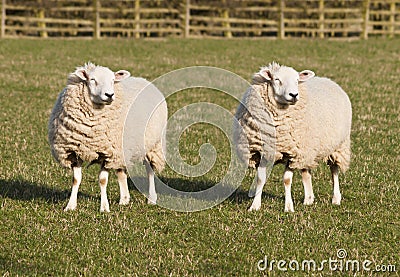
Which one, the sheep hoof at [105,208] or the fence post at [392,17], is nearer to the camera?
the sheep hoof at [105,208]

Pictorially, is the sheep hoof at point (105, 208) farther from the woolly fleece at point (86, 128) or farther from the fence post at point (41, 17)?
the fence post at point (41, 17)

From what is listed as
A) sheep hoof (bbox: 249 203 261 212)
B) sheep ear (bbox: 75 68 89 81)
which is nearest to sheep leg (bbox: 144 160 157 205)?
sheep hoof (bbox: 249 203 261 212)

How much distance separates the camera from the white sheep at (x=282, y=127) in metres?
6.75

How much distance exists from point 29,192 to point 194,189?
1709 millimetres

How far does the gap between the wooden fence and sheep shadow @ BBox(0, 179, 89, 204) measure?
18465 millimetres

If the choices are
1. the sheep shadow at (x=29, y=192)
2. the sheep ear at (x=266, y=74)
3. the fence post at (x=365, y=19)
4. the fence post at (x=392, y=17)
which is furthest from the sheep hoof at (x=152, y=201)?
the fence post at (x=392, y=17)

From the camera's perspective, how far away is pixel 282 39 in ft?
86.7

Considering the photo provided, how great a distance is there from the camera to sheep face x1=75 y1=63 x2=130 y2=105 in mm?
6535

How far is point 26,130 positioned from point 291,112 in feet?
18.1

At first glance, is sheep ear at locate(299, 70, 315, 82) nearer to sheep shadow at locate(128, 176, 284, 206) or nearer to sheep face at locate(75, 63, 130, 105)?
sheep shadow at locate(128, 176, 284, 206)

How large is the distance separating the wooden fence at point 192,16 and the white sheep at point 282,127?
19.9 meters

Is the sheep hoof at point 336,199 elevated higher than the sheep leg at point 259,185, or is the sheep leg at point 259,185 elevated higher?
the sheep leg at point 259,185

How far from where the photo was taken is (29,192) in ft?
24.7
